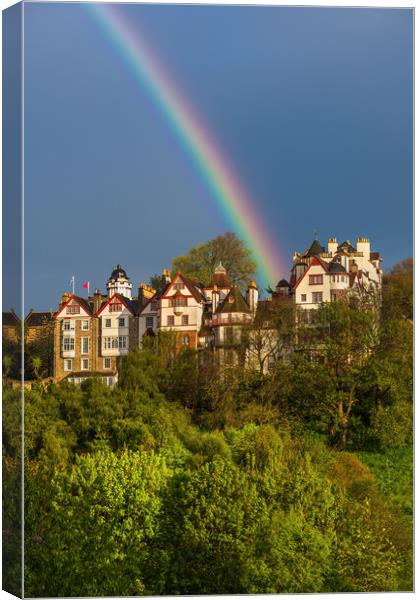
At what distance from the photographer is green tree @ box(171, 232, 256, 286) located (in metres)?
12.7

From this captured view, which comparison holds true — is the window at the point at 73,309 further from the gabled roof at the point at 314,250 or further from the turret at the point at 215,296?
the gabled roof at the point at 314,250

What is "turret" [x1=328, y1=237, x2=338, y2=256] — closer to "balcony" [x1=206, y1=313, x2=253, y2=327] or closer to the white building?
the white building

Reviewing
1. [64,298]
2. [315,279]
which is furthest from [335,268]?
[64,298]

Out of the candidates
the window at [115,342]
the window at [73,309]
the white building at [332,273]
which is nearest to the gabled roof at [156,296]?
the window at [115,342]

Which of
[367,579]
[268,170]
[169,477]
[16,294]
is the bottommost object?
[367,579]

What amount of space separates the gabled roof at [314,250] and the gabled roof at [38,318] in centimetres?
261

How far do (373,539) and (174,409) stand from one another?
2.39m

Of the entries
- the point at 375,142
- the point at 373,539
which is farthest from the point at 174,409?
the point at 375,142

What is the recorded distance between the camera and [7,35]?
12.2m

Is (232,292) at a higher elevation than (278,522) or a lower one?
higher

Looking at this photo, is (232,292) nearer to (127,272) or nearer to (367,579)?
(127,272)

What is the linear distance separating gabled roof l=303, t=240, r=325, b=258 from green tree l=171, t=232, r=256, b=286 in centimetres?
56

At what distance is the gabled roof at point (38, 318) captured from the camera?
12297mm

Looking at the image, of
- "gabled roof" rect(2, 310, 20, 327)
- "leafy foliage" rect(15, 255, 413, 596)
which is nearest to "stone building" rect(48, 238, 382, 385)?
"leafy foliage" rect(15, 255, 413, 596)
